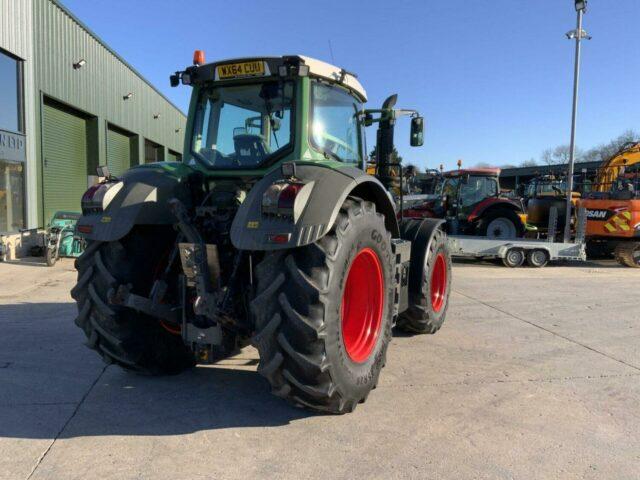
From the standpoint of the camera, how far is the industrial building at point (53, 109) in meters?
11.6

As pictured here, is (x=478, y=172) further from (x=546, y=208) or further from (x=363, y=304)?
(x=363, y=304)

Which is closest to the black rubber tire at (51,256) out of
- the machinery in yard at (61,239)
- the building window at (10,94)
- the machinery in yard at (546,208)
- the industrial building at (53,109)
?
the machinery in yard at (61,239)

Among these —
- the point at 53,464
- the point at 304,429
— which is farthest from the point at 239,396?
the point at 53,464

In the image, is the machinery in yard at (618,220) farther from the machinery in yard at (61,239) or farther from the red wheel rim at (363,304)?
the machinery in yard at (61,239)

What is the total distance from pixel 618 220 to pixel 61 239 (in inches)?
531

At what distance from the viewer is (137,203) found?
11.9ft

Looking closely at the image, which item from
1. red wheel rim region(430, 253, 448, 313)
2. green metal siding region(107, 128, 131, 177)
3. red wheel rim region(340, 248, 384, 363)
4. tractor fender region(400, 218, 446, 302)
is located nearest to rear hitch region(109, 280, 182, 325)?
red wheel rim region(340, 248, 384, 363)

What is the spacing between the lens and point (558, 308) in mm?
7387

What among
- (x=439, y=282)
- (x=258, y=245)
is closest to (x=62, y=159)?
(x=439, y=282)

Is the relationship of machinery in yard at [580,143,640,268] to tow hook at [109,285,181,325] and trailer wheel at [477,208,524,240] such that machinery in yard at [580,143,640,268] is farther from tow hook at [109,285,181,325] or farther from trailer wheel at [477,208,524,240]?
tow hook at [109,285,181,325]

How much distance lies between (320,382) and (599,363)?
3.15 m

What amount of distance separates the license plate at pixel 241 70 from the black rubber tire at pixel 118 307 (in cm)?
138

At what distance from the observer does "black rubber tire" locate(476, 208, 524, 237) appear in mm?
13625

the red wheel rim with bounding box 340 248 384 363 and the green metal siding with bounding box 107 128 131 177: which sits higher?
the green metal siding with bounding box 107 128 131 177
